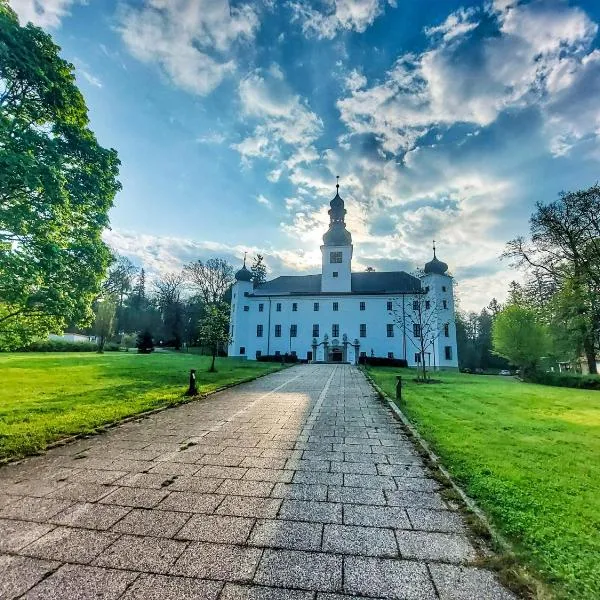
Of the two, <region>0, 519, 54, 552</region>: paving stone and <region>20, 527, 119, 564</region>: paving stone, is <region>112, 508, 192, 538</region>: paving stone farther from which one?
<region>0, 519, 54, 552</region>: paving stone

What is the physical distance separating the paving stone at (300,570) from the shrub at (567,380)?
26.5 metres

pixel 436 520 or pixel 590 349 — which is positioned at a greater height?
pixel 590 349

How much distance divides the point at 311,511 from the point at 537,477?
10.5 ft

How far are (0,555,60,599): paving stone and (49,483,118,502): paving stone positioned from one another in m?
1.11

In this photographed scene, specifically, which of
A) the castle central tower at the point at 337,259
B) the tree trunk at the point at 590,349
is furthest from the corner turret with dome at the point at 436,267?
the tree trunk at the point at 590,349

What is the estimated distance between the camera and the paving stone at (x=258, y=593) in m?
2.35

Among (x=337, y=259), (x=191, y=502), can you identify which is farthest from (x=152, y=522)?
(x=337, y=259)

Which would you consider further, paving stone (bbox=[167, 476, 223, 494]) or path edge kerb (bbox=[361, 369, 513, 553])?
paving stone (bbox=[167, 476, 223, 494])

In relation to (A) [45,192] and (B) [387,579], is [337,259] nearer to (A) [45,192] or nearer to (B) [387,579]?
(A) [45,192]

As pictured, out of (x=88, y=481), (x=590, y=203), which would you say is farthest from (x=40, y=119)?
(x=590, y=203)

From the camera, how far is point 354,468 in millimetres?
5078

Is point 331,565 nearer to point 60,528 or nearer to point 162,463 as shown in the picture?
point 60,528

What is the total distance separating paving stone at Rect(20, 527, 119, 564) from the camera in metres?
2.80

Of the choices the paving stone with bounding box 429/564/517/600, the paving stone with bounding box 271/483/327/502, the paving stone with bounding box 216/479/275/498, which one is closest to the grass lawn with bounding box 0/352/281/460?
the paving stone with bounding box 216/479/275/498
